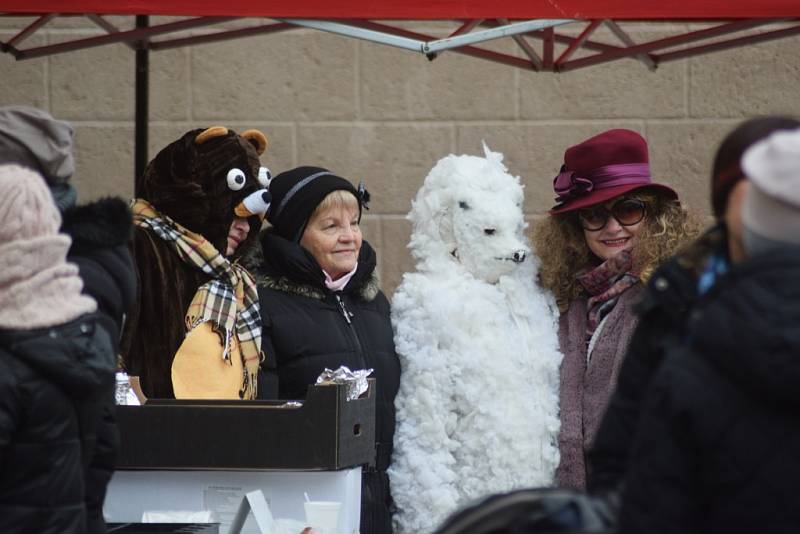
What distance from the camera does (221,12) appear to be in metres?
3.55

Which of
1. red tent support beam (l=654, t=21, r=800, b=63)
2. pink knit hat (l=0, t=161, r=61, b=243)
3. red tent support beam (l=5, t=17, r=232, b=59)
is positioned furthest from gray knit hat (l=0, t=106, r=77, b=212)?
red tent support beam (l=654, t=21, r=800, b=63)

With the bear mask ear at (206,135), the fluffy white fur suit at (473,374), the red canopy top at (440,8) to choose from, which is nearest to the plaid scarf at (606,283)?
the fluffy white fur suit at (473,374)

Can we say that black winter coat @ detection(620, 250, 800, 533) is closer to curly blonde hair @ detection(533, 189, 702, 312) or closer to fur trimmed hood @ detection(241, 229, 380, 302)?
curly blonde hair @ detection(533, 189, 702, 312)

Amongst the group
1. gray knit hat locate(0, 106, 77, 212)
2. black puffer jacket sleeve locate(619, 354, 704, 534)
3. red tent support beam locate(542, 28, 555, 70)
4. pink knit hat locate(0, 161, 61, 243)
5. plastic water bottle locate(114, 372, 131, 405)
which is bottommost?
plastic water bottle locate(114, 372, 131, 405)

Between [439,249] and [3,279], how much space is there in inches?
73.0

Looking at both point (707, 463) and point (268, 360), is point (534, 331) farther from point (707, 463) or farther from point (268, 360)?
point (707, 463)

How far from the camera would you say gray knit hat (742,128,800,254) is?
1818 millimetres

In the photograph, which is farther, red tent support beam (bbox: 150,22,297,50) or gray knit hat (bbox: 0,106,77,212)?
red tent support beam (bbox: 150,22,297,50)

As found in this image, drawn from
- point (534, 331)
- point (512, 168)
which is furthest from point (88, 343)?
point (512, 168)

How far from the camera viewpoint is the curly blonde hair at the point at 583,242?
3775 mm

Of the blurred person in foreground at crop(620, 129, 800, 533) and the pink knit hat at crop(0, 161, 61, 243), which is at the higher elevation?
the pink knit hat at crop(0, 161, 61, 243)

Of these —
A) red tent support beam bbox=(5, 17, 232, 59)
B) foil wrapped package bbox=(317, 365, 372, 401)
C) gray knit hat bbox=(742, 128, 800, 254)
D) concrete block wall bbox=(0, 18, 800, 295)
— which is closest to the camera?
gray knit hat bbox=(742, 128, 800, 254)

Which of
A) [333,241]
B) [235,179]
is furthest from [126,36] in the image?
[333,241]

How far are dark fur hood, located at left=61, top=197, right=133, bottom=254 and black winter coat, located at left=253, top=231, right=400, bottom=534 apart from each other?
1.22 metres
